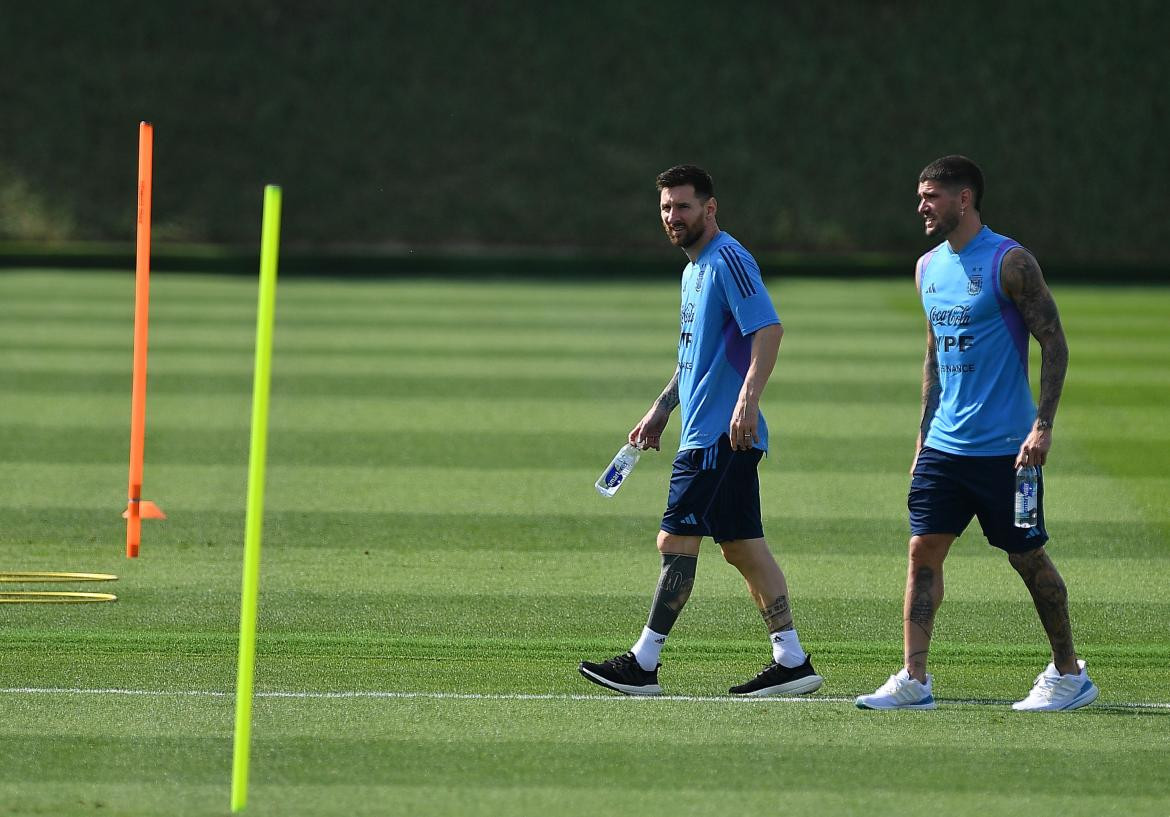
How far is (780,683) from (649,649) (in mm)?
506

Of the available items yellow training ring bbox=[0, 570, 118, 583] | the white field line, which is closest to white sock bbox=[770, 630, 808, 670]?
the white field line

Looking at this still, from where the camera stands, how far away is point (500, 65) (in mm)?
35781

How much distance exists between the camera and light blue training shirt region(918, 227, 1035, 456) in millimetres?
6180

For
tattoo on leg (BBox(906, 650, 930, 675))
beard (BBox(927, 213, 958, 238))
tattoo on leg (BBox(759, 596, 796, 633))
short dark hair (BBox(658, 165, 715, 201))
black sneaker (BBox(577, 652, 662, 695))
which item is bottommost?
black sneaker (BBox(577, 652, 662, 695))

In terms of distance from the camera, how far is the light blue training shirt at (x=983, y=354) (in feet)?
20.3

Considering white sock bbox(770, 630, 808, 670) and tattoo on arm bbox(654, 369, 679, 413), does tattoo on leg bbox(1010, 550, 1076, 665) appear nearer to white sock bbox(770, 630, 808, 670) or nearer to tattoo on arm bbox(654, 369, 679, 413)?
white sock bbox(770, 630, 808, 670)

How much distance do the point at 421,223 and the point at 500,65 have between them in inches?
200

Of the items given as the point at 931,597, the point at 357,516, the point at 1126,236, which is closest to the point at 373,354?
the point at 357,516

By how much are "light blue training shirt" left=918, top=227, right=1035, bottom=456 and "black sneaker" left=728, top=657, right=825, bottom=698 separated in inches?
39.6

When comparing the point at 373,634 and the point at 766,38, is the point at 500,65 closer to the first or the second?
the point at 766,38

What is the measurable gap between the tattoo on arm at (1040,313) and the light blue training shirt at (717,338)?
2.93ft

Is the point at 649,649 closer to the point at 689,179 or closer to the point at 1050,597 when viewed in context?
the point at 1050,597

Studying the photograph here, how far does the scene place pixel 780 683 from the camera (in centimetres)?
645

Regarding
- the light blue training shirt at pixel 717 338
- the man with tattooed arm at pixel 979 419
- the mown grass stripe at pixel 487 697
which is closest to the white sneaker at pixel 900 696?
the man with tattooed arm at pixel 979 419
